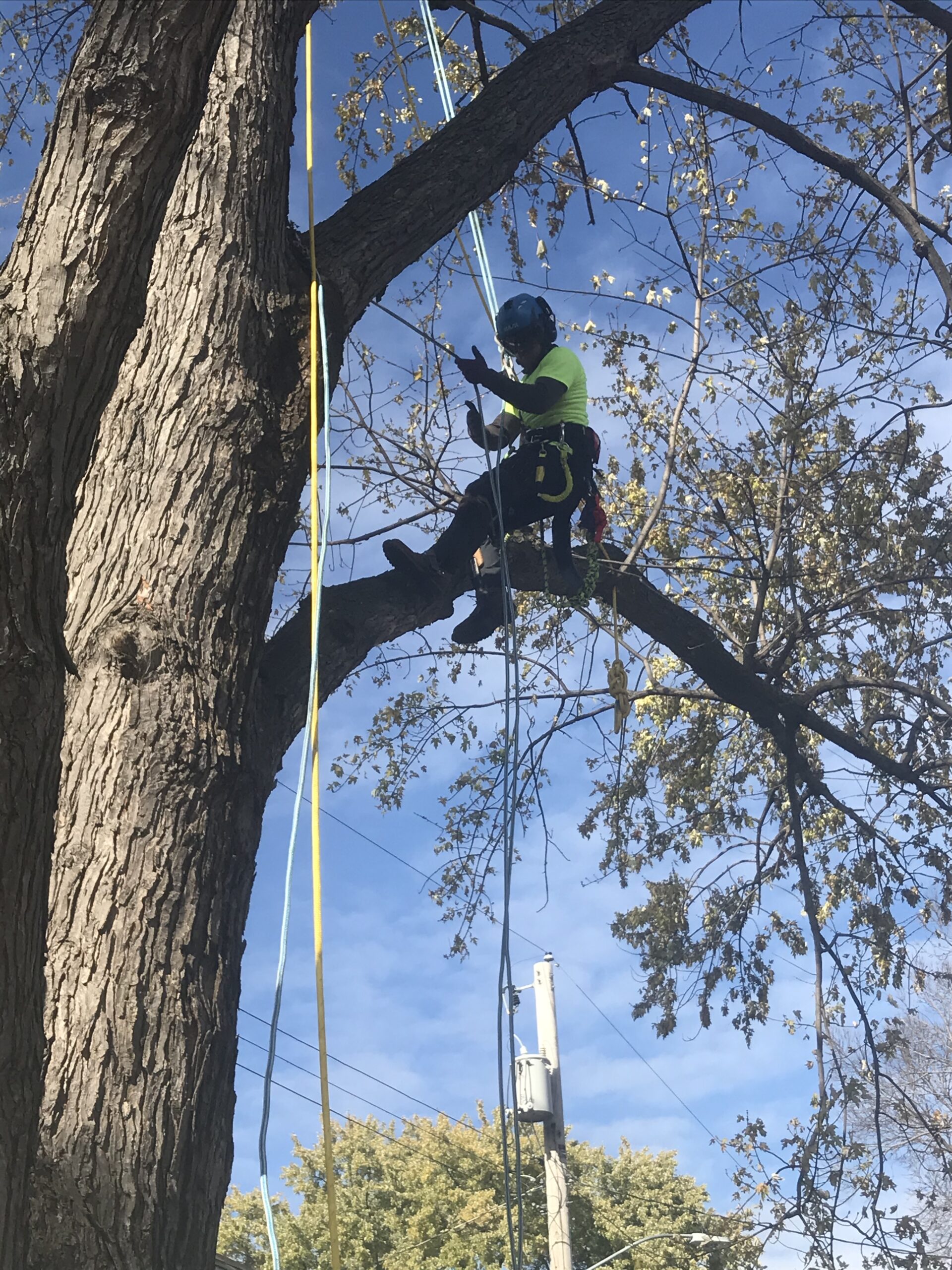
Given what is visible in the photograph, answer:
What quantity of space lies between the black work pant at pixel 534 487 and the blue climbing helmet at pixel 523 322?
18.3 inches

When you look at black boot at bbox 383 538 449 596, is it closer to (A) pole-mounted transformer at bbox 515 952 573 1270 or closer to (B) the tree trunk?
(B) the tree trunk

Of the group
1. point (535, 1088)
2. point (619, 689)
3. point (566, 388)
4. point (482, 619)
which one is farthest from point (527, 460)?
point (535, 1088)

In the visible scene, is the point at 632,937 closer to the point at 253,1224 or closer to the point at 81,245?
the point at 81,245

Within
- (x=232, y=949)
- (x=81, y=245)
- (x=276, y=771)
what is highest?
(x=81, y=245)

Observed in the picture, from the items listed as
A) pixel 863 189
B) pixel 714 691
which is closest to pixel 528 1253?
pixel 714 691

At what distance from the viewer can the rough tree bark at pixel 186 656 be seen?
2.01 meters

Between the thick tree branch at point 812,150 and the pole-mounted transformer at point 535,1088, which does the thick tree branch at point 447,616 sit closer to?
the thick tree branch at point 812,150

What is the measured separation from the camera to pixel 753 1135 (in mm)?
6172

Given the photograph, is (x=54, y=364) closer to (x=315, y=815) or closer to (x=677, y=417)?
(x=315, y=815)

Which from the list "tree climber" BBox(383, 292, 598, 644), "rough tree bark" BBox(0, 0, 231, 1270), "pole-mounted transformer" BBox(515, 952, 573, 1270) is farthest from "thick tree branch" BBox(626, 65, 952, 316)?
"pole-mounted transformer" BBox(515, 952, 573, 1270)

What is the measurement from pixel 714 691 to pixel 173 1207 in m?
4.58

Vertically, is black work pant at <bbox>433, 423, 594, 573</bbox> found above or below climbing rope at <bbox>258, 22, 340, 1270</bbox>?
above

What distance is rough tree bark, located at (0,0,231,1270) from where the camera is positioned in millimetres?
1529

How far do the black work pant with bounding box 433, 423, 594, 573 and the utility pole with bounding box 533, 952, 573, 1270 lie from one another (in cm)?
829
